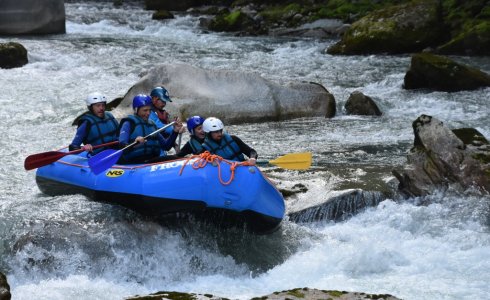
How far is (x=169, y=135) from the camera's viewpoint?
839cm

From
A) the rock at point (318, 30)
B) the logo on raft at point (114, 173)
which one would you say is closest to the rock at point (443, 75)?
the rock at point (318, 30)

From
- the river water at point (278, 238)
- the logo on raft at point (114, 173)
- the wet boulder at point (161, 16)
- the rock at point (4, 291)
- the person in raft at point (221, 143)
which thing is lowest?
the wet boulder at point (161, 16)

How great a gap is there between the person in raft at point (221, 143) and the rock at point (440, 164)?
6.05 feet

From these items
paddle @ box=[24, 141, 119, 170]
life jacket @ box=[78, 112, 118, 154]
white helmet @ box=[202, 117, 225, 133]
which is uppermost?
white helmet @ box=[202, 117, 225, 133]

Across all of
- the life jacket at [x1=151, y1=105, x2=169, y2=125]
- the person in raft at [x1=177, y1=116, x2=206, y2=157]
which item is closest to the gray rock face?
the life jacket at [x1=151, y1=105, x2=169, y2=125]

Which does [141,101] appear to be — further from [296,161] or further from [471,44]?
[471,44]

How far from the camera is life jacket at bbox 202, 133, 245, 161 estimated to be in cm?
744

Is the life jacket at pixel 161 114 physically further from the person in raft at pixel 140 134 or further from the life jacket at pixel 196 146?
the life jacket at pixel 196 146

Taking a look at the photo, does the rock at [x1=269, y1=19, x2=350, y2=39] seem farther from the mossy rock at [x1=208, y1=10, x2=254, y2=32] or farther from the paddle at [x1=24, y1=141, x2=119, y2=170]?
the paddle at [x1=24, y1=141, x2=119, y2=170]

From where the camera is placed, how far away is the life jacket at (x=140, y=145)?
7.88m

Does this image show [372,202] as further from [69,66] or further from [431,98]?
[69,66]

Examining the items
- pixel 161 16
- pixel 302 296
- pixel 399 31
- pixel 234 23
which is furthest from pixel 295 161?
pixel 161 16

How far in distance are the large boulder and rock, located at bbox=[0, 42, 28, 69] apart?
451 cm

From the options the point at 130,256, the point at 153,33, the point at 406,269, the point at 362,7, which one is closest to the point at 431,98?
the point at 406,269
